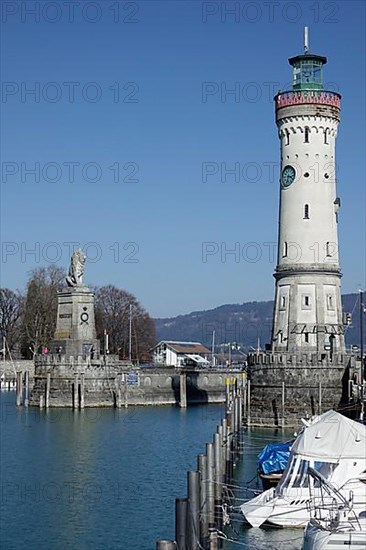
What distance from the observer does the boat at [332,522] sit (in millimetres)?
23109

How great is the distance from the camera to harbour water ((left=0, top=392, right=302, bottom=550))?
103 feet

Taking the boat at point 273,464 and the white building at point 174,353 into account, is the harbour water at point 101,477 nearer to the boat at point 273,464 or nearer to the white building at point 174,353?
the boat at point 273,464

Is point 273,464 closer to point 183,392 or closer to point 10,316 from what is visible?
point 183,392

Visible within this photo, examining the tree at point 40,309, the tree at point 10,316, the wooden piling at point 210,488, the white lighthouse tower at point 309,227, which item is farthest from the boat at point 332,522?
the tree at point 10,316

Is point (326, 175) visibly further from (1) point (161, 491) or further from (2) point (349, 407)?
(1) point (161, 491)

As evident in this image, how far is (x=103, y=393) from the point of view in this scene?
264 ft

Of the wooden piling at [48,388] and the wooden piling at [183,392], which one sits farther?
the wooden piling at [183,392]

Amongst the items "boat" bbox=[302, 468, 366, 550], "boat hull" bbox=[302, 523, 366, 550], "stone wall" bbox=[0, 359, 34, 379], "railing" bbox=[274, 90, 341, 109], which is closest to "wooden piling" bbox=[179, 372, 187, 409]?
"railing" bbox=[274, 90, 341, 109]

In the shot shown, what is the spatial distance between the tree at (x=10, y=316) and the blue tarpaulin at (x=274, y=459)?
93413 mm

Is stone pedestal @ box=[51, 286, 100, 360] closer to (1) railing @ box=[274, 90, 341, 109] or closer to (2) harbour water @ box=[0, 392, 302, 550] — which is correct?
(2) harbour water @ box=[0, 392, 302, 550]

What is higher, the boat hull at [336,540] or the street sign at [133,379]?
the street sign at [133,379]

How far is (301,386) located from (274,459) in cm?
2279

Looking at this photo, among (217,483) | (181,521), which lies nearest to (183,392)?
(217,483)

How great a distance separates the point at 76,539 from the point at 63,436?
29200 millimetres
